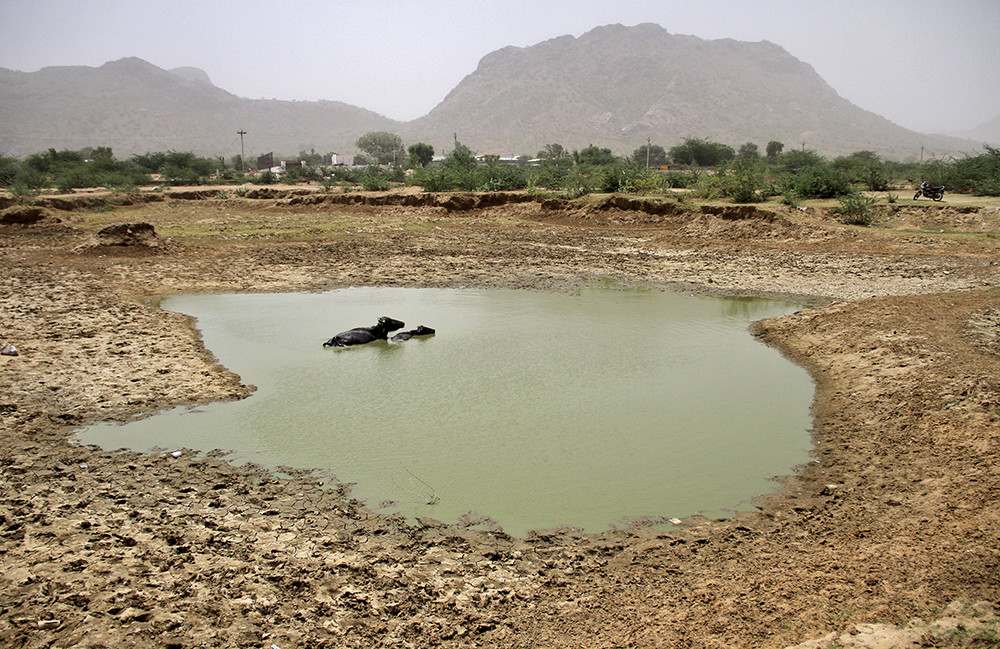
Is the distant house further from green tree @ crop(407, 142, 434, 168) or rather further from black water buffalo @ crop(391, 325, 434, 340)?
black water buffalo @ crop(391, 325, 434, 340)

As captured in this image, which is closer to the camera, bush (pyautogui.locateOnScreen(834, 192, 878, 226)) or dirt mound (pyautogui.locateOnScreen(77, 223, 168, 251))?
dirt mound (pyautogui.locateOnScreen(77, 223, 168, 251))

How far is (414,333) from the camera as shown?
10.5m

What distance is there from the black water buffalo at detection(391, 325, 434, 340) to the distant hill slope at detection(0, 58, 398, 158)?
382ft

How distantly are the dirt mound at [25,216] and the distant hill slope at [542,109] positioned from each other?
91.2 m

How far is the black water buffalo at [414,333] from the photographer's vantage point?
33.8ft

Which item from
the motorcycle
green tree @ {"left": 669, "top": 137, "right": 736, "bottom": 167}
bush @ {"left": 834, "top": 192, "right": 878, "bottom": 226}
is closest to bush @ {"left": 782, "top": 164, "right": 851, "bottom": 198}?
the motorcycle

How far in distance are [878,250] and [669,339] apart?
8341mm

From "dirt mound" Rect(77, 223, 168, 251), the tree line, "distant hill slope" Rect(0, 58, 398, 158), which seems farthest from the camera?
"distant hill slope" Rect(0, 58, 398, 158)

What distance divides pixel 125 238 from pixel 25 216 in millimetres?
6635

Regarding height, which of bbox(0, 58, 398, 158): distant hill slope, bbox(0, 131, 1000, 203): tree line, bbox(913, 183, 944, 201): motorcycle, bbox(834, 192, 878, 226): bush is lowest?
bbox(834, 192, 878, 226): bush

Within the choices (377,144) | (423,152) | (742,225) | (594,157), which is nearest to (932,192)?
(742,225)

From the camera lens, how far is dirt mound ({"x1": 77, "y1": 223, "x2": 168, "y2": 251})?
56.0 feet

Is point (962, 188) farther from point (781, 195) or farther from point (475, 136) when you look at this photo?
point (475, 136)

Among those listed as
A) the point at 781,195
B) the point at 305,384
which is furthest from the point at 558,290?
the point at 781,195
